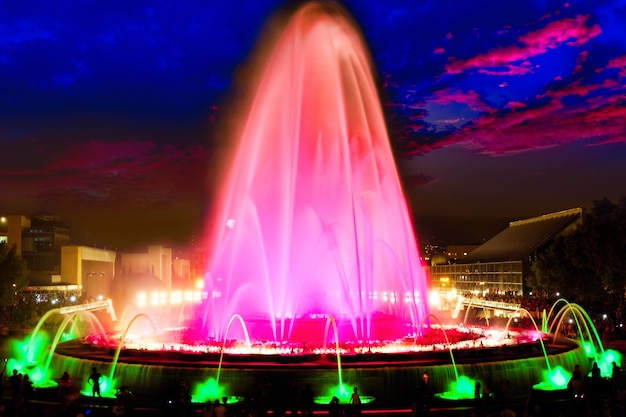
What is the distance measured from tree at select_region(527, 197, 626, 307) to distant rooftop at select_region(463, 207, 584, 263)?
46.9ft

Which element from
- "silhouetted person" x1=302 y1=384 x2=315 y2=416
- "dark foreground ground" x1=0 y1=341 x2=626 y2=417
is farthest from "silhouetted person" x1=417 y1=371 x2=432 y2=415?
"silhouetted person" x1=302 y1=384 x2=315 y2=416

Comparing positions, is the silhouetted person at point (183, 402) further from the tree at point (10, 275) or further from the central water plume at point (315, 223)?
the tree at point (10, 275)

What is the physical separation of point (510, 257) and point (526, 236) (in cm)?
848

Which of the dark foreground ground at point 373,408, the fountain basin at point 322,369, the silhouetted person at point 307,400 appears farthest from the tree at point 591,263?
the silhouetted person at point 307,400

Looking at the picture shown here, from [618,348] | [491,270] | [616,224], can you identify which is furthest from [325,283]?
[491,270]

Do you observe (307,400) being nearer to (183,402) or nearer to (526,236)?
(183,402)

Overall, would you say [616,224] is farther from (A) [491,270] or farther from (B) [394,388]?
(B) [394,388]

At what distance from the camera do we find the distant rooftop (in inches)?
3282

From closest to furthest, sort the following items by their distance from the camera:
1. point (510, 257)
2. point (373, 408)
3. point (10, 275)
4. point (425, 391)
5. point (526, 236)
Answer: point (373, 408)
point (425, 391)
point (10, 275)
point (510, 257)
point (526, 236)

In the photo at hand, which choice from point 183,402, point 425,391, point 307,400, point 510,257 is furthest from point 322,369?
point 510,257

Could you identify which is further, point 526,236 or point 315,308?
point 526,236

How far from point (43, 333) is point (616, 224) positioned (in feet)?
155

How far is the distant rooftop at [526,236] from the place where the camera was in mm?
83375

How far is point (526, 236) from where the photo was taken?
92312 millimetres
